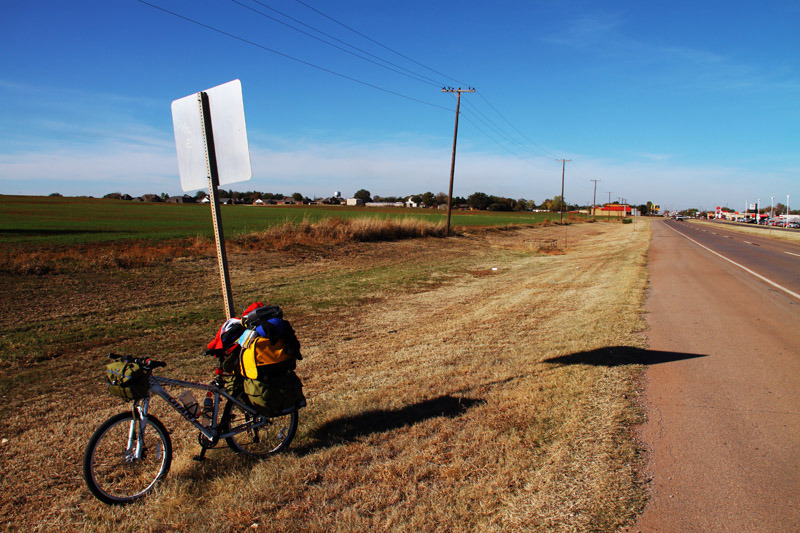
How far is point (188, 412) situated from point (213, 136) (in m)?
2.19

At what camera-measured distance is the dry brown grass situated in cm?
290

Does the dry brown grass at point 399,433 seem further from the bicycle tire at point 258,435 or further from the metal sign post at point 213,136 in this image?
the metal sign post at point 213,136

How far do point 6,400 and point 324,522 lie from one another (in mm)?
4673

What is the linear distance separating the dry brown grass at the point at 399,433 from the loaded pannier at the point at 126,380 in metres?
0.81

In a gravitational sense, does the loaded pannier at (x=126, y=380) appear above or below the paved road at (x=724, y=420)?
above

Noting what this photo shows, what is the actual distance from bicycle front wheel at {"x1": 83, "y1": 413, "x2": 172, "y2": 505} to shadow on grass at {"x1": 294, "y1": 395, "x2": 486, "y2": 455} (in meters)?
1.05

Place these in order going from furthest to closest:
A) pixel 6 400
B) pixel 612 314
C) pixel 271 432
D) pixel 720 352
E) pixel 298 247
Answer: pixel 298 247
pixel 612 314
pixel 720 352
pixel 6 400
pixel 271 432

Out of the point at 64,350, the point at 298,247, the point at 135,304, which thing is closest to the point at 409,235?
the point at 298,247

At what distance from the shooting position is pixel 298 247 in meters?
20.8

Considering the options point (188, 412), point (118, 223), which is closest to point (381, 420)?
point (188, 412)

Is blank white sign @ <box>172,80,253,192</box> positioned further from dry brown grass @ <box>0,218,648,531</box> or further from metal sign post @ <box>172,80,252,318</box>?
dry brown grass @ <box>0,218,648,531</box>

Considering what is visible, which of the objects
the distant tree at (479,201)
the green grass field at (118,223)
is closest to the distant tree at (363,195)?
the distant tree at (479,201)

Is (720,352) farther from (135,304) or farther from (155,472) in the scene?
(135,304)

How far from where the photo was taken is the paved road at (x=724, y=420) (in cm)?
277
